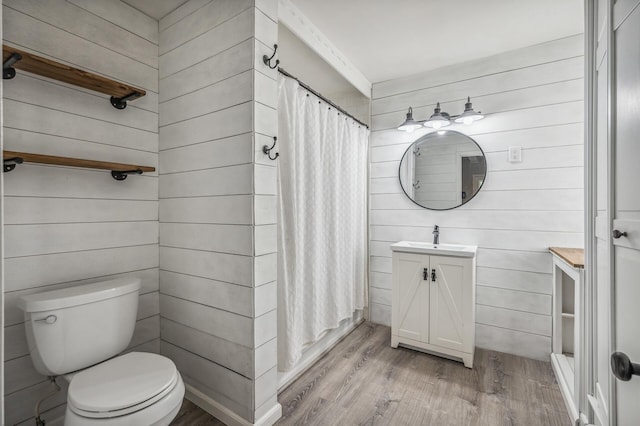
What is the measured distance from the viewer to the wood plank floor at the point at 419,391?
1.68 meters

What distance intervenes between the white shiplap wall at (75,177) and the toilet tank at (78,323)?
0.17 meters

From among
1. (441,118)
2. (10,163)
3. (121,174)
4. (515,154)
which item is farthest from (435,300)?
(10,163)

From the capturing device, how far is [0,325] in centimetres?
98

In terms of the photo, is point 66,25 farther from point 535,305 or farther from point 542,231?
point 535,305

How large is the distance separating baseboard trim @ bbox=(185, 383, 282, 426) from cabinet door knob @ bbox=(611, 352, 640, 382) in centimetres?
150

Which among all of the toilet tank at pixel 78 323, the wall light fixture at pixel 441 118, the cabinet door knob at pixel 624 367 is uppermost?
the wall light fixture at pixel 441 118

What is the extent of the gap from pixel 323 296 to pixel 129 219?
1.42 metres

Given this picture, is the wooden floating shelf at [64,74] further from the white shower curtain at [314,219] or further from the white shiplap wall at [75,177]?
the white shower curtain at [314,219]

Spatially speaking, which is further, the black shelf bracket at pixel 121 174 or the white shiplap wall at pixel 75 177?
the black shelf bracket at pixel 121 174

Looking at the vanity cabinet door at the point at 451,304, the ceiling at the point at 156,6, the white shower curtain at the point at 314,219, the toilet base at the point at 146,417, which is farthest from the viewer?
the vanity cabinet door at the point at 451,304

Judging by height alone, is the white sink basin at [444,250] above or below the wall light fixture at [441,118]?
below

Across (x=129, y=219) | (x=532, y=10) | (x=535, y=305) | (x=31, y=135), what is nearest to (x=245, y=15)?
(x=31, y=135)

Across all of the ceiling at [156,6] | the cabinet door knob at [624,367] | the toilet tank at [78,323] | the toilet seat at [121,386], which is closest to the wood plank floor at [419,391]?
the toilet seat at [121,386]

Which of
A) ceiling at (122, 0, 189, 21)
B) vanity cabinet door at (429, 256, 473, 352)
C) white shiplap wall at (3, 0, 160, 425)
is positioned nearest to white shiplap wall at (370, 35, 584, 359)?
vanity cabinet door at (429, 256, 473, 352)
